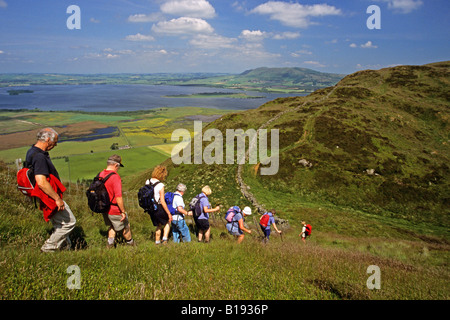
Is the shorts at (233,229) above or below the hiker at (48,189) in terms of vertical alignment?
below

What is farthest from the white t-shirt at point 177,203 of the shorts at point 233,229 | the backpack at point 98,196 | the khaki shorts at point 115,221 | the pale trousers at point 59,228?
the pale trousers at point 59,228

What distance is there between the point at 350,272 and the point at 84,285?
6.17m

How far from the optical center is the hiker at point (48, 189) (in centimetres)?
507

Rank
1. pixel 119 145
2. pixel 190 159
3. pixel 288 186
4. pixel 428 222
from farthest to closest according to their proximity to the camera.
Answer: pixel 119 145, pixel 190 159, pixel 288 186, pixel 428 222

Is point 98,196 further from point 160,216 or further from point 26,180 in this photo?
point 160,216

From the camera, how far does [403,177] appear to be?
32.2m

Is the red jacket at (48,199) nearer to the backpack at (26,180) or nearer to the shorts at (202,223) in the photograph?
the backpack at (26,180)

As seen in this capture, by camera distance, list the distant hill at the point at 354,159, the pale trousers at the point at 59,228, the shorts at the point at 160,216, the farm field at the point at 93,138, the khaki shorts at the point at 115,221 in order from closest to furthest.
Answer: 1. the pale trousers at the point at 59,228
2. the khaki shorts at the point at 115,221
3. the shorts at the point at 160,216
4. the distant hill at the point at 354,159
5. the farm field at the point at 93,138

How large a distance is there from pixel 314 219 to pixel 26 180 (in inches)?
977

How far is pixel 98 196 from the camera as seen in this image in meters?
6.19

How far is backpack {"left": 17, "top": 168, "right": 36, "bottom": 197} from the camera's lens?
514cm

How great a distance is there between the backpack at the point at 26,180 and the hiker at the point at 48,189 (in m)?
0.12
